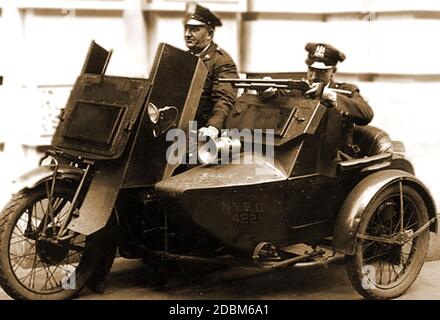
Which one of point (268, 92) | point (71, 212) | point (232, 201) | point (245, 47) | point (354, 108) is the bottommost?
point (71, 212)

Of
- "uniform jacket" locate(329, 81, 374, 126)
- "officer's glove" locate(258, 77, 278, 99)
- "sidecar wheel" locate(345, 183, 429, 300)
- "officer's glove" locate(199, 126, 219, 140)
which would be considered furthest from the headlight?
"sidecar wheel" locate(345, 183, 429, 300)

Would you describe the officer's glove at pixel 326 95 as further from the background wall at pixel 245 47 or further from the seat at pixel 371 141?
the background wall at pixel 245 47

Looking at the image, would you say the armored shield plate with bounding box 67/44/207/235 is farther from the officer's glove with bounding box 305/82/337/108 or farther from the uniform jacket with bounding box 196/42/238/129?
the officer's glove with bounding box 305/82/337/108

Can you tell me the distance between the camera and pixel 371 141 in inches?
234

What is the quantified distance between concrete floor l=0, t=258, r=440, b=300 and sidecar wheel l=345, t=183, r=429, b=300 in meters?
0.17

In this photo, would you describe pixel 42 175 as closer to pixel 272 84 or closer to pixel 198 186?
pixel 198 186

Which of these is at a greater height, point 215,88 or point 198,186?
point 215,88

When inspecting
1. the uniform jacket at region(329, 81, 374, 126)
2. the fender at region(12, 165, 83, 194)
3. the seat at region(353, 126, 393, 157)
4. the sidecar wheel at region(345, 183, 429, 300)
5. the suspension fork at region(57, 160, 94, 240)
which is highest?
the uniform jacket at region(329, 81, 374, 126)

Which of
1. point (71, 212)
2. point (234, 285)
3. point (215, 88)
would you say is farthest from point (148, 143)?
point (234, 285)

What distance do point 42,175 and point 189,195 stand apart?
1.00m

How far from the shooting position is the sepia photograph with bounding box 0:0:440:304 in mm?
5137

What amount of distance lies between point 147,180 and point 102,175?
0.29 metres

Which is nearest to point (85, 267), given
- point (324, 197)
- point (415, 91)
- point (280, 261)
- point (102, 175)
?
point (102, 175)
